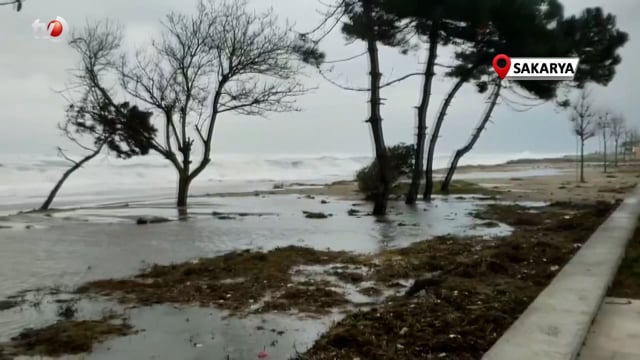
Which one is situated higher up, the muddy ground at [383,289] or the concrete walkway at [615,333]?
the concrete walkway at [615,333]

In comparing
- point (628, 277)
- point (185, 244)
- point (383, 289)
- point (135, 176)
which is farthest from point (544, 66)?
point (135, 176)

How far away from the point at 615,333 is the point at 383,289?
2582 millimetres

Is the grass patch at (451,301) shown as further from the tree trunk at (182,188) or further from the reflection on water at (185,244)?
the tree trunk at (182,188)

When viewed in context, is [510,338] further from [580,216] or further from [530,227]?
[580,216]

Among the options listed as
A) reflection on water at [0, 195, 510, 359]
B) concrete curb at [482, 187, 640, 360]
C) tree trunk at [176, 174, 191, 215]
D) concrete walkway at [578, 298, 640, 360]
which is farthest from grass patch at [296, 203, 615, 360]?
tree trunk at [176, 174, 191, 215]

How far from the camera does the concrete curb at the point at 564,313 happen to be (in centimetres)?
375

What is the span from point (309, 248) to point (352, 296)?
3581mm

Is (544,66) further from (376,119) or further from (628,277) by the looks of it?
(628,277)

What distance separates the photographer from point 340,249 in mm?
9875

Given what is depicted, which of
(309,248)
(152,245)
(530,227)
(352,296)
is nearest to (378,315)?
(352,296)

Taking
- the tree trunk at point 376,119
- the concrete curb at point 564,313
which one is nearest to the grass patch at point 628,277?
the concrete curb at point 564,313

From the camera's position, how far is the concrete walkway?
3.93 meters

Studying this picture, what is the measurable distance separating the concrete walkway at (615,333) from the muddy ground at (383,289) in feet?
2.00

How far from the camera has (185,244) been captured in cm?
1083
